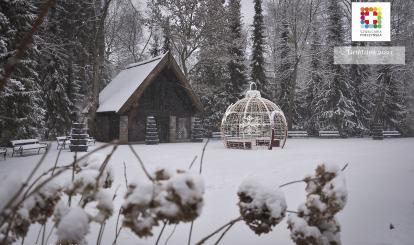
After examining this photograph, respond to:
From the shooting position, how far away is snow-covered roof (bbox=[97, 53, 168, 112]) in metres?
19.8

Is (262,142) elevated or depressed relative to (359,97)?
depressed

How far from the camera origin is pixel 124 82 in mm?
23406

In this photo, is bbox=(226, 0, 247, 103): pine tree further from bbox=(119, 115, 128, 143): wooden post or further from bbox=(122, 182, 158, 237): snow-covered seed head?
bbox=(122, 182, 158, 237): snow-covered seed head

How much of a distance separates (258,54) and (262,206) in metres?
31.3

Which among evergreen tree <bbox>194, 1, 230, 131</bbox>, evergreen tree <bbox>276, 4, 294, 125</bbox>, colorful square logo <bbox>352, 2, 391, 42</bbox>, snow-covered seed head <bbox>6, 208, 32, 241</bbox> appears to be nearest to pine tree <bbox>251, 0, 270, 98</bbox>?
evergreen tree <bbox>194, 1, 230, 131</bbox>

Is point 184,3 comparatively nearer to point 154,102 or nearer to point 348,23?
point 154,102

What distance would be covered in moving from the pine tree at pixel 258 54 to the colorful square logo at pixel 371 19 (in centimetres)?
918

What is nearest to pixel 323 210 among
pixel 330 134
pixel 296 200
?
pixel 296 200

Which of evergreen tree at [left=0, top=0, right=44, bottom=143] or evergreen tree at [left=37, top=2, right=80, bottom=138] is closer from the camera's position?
evergreen tree at [left=0, top=0, right=44, bottom=143]

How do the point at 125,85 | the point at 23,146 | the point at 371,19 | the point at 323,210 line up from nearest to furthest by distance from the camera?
the point at 323,210, the point at 23,146, the point at 125,85, the point at 371,19

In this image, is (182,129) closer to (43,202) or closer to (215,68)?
(215,68)

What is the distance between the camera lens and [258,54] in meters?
31.4

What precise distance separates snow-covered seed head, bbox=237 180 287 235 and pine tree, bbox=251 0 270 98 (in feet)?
99.3

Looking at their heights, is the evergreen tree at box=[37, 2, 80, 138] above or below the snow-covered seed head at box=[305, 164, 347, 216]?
above
